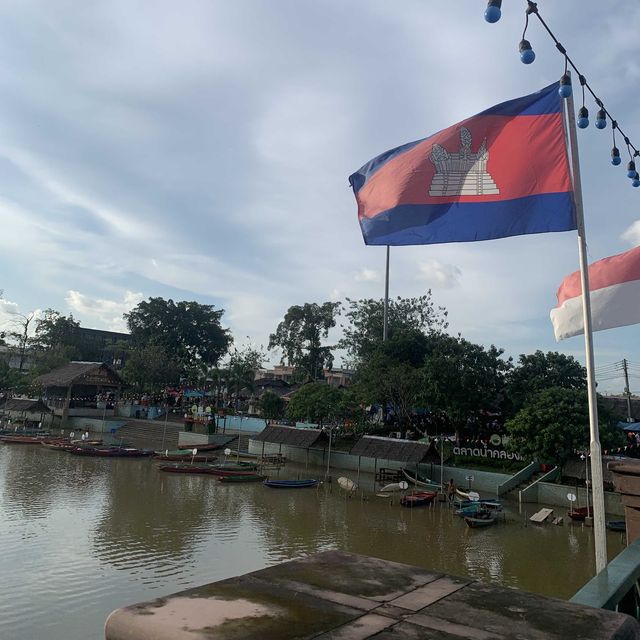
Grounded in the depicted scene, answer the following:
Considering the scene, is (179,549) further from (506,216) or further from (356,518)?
(506,216)

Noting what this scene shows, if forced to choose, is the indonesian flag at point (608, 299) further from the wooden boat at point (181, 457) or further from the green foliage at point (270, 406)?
the green foliage at point (270, 406)

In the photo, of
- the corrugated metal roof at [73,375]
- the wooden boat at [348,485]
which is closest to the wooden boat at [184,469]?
the wooden boat at [348,485]

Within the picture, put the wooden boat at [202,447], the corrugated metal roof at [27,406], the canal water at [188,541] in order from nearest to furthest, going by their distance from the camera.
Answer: the canal water at [188,541] < the wooden boat at [202,447] < the corrugated metal roof at [27,406]

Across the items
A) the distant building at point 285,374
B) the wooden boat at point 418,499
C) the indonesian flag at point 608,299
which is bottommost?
the wooden boat at point 418,499

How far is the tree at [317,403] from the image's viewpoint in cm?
3647

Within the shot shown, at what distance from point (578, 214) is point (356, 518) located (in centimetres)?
1756

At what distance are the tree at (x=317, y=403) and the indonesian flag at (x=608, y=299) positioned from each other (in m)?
28.4

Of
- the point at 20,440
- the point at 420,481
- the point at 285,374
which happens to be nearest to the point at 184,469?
the point at 420,481

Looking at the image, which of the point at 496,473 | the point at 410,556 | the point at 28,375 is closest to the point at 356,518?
the point at 410,556

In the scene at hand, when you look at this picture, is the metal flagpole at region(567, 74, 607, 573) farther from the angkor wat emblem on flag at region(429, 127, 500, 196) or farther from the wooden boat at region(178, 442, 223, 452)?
the wooden boat at region(178, 442, 223, 452)

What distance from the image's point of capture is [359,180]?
958 cm

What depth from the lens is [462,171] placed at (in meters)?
8.38

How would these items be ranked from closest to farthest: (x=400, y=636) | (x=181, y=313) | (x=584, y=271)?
(x=400, y=636), (x=584, y=271), (x=181, y=313)

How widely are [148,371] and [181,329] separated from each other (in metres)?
16.0
